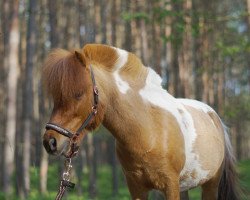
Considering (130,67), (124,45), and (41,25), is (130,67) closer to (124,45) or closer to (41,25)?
(124,45)

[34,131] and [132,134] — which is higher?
[132,134]

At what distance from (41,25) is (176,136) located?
88.4 ft

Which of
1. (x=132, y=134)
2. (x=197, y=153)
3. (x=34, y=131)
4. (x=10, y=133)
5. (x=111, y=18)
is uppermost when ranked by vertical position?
(x=111, y=18)

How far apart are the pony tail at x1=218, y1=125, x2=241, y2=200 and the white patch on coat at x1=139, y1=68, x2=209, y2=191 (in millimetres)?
1080

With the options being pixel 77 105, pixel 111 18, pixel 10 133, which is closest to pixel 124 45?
pixel 111 18

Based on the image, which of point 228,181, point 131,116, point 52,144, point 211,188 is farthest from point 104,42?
point 52,144

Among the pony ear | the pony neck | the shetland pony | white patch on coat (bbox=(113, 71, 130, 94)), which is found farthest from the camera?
white patch on coat (bbox=(113, 71, 130, 94))

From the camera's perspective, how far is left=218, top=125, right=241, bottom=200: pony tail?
669cm

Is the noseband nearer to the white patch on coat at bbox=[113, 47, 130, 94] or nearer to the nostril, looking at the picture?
the nostril

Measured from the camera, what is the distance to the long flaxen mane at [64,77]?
411 cm

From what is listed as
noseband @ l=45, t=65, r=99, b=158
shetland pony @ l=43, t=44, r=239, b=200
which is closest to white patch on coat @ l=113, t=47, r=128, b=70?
shetland pony @ l=43, t=44, r=239, b=200

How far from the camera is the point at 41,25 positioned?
101ft

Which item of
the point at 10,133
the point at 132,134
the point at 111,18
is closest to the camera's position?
the point at 132,134

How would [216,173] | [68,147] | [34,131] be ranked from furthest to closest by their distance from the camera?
[34,131] → [216,173] → [68,147]
